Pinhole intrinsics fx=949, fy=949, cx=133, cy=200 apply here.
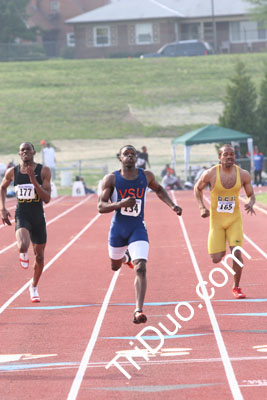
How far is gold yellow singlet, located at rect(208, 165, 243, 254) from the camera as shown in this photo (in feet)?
33.9

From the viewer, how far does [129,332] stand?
8680mm

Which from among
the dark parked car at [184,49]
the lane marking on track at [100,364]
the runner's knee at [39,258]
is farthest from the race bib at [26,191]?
the dark parked car at [184,49]

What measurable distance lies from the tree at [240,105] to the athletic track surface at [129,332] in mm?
25555

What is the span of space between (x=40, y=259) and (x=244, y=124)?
31354mm

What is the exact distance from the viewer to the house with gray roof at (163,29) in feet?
241

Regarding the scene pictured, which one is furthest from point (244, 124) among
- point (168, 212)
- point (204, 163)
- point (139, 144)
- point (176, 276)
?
point (176, 276)

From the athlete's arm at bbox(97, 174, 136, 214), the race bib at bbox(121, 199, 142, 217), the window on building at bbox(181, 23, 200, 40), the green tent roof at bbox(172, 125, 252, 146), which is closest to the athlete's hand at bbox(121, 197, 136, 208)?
the athlete's arm at bbox(97, 174, 136, 214)

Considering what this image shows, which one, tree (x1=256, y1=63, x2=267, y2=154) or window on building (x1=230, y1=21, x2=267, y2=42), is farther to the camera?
window on building (x1=230, y1=21, x2=267, y2=42)

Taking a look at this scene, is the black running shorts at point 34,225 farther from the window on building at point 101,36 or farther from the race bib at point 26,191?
the window on building at point 101,36

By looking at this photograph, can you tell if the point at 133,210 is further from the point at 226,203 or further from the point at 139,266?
the point at 226,203

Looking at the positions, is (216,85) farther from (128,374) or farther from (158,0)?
(128,374)

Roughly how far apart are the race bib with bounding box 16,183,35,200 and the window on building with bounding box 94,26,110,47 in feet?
215

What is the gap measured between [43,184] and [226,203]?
2006 mm

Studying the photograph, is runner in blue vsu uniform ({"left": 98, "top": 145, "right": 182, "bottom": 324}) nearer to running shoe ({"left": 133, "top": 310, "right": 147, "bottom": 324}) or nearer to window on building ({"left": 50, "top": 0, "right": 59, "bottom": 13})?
running shoe ({"left": 133, "top": 310, "right": 147, "bottom": 324})
